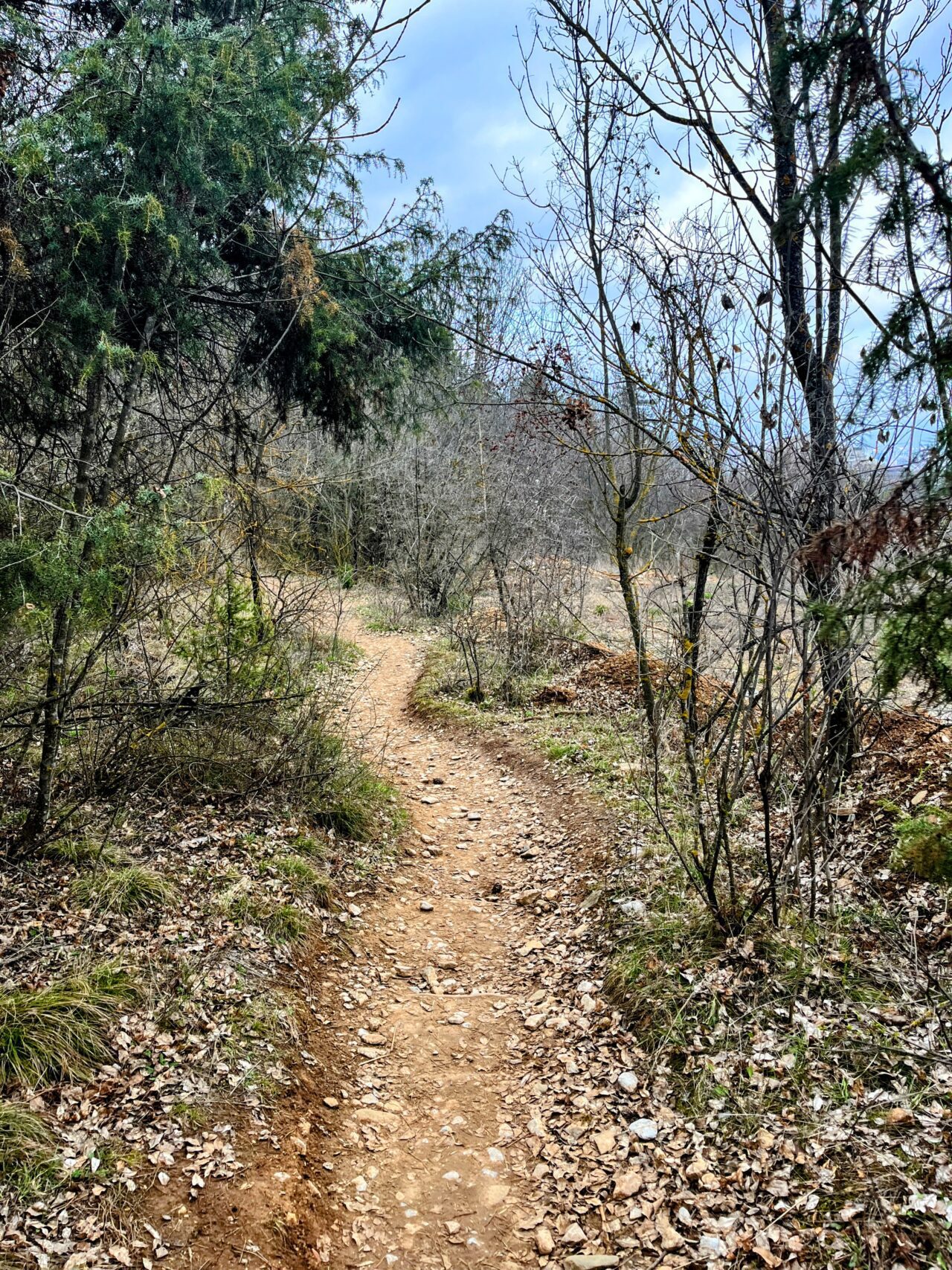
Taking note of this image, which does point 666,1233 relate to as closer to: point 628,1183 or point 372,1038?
point 628,1183

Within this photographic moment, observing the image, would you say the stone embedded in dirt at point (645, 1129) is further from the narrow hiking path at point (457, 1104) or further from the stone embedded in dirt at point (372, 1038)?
the stone embedded in dirt at point (372, 1038)

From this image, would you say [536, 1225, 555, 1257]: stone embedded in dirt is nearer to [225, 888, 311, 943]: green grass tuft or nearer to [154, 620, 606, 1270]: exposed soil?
[154, 620, 606, 1270]: exposed soil

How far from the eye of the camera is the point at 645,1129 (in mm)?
3377

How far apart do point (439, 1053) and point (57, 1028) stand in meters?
1.92

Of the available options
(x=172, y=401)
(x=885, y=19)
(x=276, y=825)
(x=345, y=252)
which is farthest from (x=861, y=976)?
(x=345, y=252)

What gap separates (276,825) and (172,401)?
3.21 metres

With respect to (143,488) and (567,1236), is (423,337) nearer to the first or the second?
(143,488)

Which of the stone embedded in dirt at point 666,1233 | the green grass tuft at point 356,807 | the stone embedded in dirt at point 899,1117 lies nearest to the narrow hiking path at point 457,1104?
the stone embedded in dirt at point 666,1233

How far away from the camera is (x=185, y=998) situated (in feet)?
12.5

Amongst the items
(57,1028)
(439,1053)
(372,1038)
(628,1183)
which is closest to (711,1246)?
(628,1183)

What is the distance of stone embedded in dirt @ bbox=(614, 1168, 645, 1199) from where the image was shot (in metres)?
3.14

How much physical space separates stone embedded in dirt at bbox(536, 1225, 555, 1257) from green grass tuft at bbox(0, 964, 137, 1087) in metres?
2.01

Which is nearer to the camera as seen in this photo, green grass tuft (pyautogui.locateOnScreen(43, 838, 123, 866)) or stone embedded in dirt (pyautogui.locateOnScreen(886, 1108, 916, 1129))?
stone embedded in dirt (pyautogui.locateOnScreen(886, 1108, 916, 1129))

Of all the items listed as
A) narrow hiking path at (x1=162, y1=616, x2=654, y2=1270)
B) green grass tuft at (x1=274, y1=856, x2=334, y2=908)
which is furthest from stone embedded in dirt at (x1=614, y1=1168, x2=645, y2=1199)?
green grass tuft at (x1=274, y1=856, x2=334, y2=908)
